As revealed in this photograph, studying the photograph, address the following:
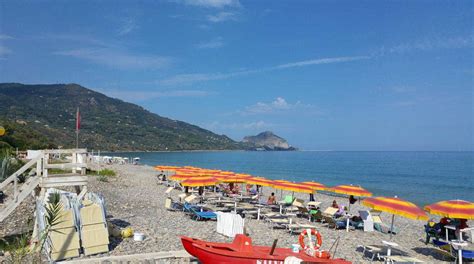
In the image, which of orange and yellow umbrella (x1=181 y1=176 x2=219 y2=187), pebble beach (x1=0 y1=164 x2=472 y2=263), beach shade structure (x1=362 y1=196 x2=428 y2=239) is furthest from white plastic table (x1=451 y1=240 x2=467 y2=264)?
orange and yellow umbrella (x1=181 y1=176 x2=219 y2=187)

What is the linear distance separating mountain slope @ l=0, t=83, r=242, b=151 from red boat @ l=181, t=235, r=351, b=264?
10436 centimetres

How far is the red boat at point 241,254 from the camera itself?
8141 mm

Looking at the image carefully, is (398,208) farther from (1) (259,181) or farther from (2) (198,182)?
(1) (259,181)

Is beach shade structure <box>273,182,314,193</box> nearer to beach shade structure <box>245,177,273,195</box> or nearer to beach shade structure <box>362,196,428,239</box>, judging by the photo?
beach shade structure <box>245,177,273,195</box>

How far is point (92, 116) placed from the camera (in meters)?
158

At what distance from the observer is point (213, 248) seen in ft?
27.9

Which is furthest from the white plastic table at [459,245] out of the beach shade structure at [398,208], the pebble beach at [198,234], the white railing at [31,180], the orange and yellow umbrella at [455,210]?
the white railing at [31,180]

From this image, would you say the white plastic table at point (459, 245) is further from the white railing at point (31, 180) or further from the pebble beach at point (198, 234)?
the white railing at point (31, 180)

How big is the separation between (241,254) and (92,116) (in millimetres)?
162052

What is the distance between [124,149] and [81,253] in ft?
418

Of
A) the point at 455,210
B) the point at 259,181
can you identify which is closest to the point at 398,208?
the point at 455,210

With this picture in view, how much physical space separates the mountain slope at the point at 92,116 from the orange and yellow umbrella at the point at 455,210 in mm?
105027

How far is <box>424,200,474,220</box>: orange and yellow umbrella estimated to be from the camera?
405 inches

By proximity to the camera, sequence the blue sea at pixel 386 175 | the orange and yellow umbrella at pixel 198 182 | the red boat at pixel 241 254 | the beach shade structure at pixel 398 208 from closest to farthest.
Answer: the red boat at pixel 241 254 → the beach shade structure at pixel 398 208 → the orange and yellow umbrella at pixel 198 182 → the blue sea at pixel 386 175
